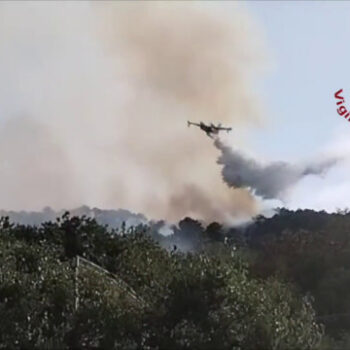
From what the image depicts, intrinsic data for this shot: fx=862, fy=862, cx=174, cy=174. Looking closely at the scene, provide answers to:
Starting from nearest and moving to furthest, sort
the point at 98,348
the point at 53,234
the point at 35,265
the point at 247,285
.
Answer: the point at 98,348
the point at 247,285
the point at 35,265
the point at 53,234

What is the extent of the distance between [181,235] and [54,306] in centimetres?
3014

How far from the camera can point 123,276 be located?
97.3 feet

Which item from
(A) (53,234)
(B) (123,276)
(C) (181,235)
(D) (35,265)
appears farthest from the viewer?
(C) (181,235)

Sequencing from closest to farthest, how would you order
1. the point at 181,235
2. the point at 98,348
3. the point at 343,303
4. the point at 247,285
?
the point at 98,348 < the point at 247,285 < the point at 343,303 < the point at 181,235

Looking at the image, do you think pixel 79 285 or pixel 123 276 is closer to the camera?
pixel 79 285

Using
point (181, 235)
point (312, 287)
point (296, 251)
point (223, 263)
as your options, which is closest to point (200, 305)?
point (223, 263)

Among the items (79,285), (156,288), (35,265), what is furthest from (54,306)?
(35,265)

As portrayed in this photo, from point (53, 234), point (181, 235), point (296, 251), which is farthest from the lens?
point (181, 235)

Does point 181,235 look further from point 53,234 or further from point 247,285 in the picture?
point 247,285

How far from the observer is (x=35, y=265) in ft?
89.0

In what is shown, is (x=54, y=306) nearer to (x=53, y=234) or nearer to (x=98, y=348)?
(x=98, y=348)

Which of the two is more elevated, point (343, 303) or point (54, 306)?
point (343, 303)

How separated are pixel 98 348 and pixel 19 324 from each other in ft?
7.30

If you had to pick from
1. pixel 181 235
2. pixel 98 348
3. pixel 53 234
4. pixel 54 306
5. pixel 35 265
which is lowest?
pixel 98 348
